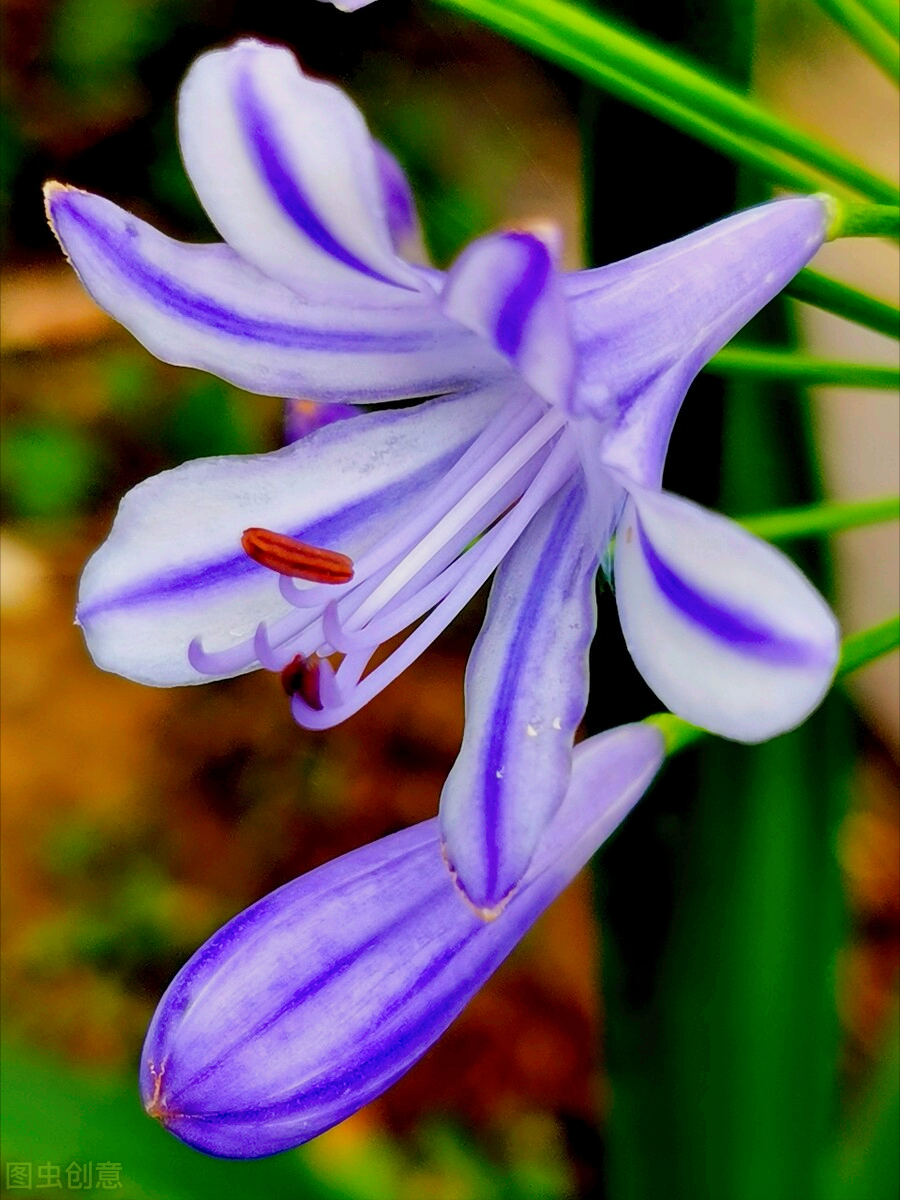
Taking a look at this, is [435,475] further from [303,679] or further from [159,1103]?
[159,1103]

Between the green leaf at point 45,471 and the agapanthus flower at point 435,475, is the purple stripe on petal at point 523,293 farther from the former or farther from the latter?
the green leaf at point 45,471

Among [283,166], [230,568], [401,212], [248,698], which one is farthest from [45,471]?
[283,166]

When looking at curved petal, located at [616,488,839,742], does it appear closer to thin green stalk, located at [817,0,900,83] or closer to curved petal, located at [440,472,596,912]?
curved petal, located at [440,472,596,912]

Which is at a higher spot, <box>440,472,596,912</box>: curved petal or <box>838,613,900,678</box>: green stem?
<box>440,472,596,912</box>: curved petal

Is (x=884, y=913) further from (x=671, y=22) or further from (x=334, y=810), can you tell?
(x=671, y=22)

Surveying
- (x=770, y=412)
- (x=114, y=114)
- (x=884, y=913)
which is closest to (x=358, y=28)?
(x=114, y=114)

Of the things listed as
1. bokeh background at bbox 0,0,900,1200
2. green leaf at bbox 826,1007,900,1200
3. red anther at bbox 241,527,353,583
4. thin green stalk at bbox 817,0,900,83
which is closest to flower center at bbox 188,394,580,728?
red anther at bbox 241,527,353,583

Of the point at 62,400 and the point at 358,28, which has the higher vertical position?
the point at 358,28
